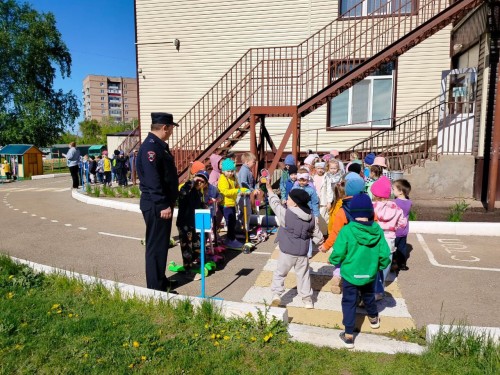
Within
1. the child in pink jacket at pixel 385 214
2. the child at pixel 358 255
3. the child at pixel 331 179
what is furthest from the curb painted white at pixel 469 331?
the child at pixel 331 179

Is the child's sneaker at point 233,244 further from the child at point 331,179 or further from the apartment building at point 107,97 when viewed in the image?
the apartment building at point 107,97

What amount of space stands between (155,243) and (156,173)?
885 mm

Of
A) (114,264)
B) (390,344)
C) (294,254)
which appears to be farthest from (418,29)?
(114,264)

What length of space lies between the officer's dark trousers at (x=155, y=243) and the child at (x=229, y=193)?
2042mm

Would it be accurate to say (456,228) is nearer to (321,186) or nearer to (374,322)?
(321,186)

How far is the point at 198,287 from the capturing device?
193 inches

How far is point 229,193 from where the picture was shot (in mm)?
6402

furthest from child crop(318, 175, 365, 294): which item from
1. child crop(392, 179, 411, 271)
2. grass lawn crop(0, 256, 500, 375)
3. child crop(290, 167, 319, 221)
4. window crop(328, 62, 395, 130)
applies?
window crop(328, 62, 395, 130)

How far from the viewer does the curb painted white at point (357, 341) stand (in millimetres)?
3275

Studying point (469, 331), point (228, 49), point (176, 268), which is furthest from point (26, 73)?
point (469, 331)

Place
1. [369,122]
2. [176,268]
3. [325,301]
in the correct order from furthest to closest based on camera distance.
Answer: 1. [369,122]
2. [176,268]
3. [325,301]

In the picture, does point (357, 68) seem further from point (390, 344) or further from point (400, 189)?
point (390, 344)

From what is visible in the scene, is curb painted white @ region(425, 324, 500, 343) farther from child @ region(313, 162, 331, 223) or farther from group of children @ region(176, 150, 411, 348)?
child @ region(313, 162, 331, 223)

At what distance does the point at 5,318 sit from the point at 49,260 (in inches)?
98.9
